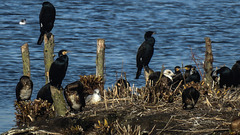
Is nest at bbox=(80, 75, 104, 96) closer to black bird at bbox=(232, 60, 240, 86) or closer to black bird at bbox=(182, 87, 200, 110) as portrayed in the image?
black bird at bbox=(182, 87, 200, 110)

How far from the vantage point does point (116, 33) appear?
4084 cm

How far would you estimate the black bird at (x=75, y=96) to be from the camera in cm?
1452

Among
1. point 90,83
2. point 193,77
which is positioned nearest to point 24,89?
point 90,83

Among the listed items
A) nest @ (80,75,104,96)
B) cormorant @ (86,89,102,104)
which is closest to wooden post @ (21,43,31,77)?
nest @ (80,75,104,96)

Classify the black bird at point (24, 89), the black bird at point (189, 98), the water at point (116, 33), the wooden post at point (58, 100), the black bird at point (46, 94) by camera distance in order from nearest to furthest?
the black bird at point (189, 98), the wooden post at point (58, 100), the black bird at point (24, 89), the black bird at point (46, 94), the water at point (116, 33)

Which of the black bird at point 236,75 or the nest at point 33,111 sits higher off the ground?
the black bird at point 236,75

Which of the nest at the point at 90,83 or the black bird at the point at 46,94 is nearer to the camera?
the nest at the point at 90,83

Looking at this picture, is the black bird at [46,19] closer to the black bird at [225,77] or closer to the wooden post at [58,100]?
the wooden post at [58,100]

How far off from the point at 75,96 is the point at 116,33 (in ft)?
86.8

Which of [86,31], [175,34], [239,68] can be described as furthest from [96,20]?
[239,68]

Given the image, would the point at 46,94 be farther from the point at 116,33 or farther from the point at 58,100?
the point at 116,33

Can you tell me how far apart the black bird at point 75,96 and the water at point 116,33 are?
5.71m

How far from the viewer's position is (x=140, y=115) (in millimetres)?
13422

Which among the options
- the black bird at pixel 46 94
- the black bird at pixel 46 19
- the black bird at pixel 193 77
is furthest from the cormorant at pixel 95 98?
Answer: the black bird at pixel 193 77
